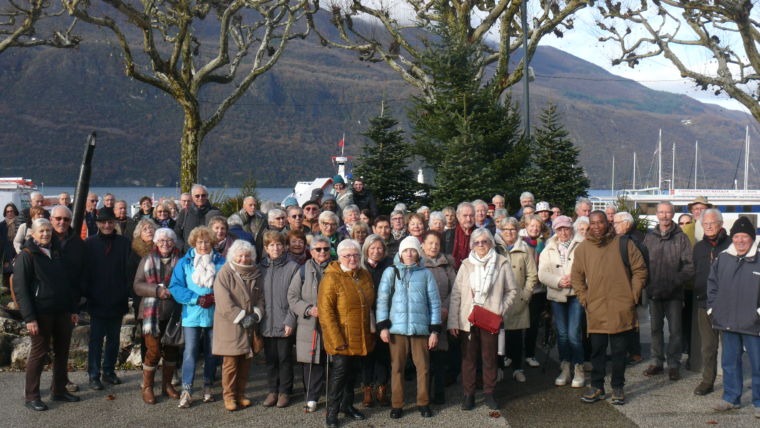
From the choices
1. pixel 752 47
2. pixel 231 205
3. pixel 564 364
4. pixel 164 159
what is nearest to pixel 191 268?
pixel 564 364

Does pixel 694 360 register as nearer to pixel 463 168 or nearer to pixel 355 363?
pixel 355 363

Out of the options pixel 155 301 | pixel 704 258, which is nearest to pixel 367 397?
pixel 155 301

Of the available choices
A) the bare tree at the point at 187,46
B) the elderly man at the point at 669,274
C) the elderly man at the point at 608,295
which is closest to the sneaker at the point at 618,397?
the elderly man at the point at 608,295

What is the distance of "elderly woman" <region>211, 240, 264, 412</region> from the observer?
7.67m

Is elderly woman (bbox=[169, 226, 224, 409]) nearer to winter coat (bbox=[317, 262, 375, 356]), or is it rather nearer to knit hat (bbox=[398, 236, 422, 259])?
winter coat (bbox=[317, 262, 375, 356])

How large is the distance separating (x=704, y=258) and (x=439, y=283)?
286cm

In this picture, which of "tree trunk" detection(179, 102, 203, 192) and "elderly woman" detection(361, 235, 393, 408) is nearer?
"elderly woman" detection(361, 235, 393, 408)

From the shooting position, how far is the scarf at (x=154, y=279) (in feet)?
26.3

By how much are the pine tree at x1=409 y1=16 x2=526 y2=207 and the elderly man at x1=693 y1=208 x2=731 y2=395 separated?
21.8 feet

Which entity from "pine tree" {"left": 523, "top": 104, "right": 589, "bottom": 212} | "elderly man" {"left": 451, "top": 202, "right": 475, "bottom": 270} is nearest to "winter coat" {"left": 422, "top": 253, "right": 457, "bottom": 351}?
"elderly man" {"left": 451, "top": 202, "right": 475, "bottom": 270}

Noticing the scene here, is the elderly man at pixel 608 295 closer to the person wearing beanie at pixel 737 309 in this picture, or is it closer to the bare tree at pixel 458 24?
the person wearing beanie at pixel 737 309

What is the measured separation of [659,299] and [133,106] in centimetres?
18379

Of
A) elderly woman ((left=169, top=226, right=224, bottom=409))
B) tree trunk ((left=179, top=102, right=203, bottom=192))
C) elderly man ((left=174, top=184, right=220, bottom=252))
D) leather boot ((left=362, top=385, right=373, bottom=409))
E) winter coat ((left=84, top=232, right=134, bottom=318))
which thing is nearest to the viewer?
elderly woman ((left=169, top=226, right=224, bottom=409))

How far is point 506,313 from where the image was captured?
28.5 ft
